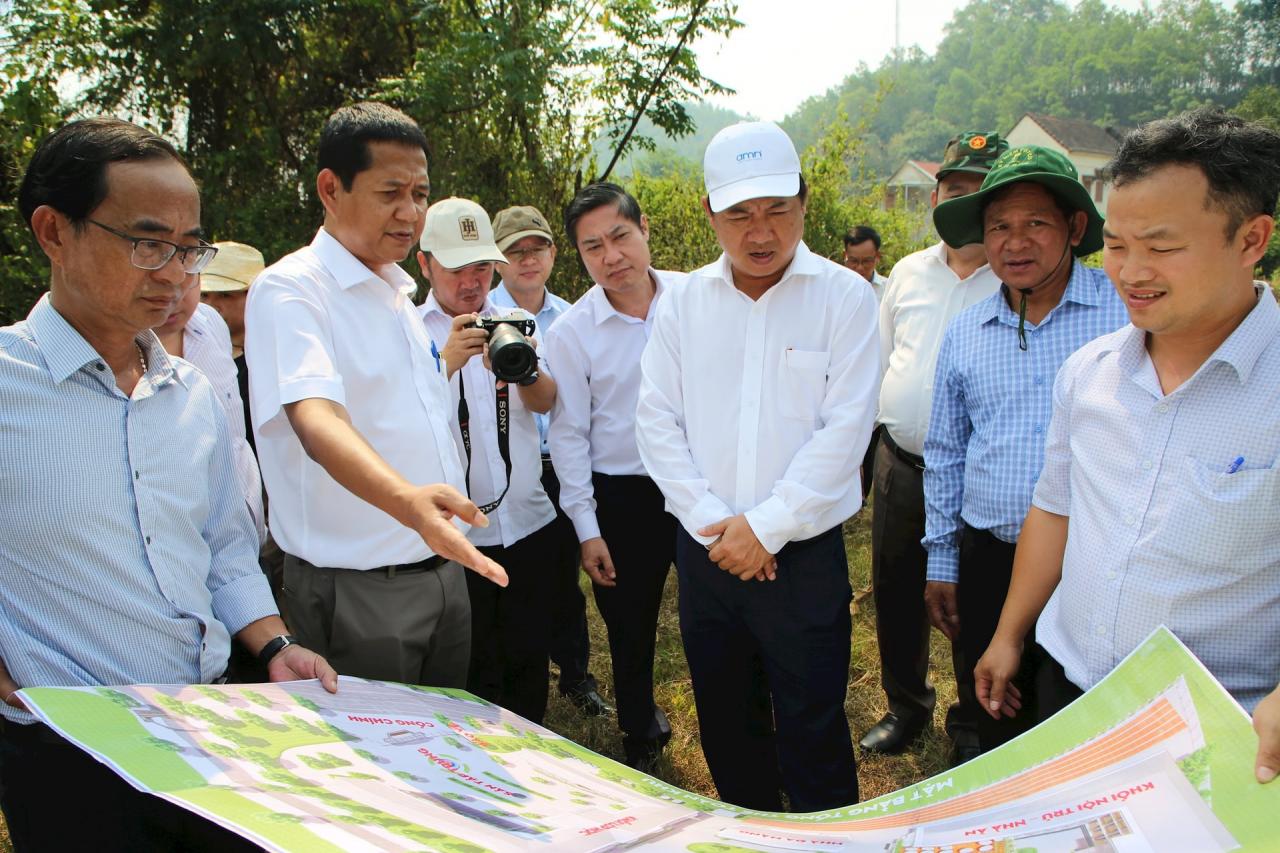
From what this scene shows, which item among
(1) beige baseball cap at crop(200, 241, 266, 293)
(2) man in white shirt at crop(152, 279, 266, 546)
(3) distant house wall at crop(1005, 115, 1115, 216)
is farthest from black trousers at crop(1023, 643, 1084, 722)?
(3) distant house wall at crop(1005, 115, 1115, 216)

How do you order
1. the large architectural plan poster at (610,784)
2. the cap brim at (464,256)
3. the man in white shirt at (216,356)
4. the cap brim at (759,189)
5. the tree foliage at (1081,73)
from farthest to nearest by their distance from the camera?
1. the tree foliage at (1081,73)
2. the cap brim at (464,256)
3. the man in white shirt at (216,356)
4. the cap brim at (759,189)
5. the large architectural plan poster at (610,784)

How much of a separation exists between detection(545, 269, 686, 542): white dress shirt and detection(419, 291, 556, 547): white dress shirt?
3.5 inches

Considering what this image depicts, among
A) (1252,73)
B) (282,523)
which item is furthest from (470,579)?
(1252,73)

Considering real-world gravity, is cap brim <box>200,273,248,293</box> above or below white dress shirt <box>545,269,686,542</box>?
above

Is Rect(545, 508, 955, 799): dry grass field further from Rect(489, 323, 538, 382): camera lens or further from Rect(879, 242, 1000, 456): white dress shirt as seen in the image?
Rect(489, 323, 538, 382): camera lens

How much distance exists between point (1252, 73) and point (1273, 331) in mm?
75881

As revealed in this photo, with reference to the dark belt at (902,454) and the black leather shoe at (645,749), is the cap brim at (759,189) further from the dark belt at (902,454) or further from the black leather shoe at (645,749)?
the black leather shoe at (645,749)

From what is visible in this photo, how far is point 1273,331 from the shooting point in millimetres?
1430

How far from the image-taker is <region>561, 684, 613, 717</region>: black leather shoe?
360 cm

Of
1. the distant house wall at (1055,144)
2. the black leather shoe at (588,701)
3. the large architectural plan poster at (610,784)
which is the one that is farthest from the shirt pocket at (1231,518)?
the distant house wall at (1055,144)

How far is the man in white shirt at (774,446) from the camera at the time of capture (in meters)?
2.16

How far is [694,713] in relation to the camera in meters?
3.49

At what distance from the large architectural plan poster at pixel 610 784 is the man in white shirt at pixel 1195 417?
267 mm

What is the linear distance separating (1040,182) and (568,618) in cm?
239
